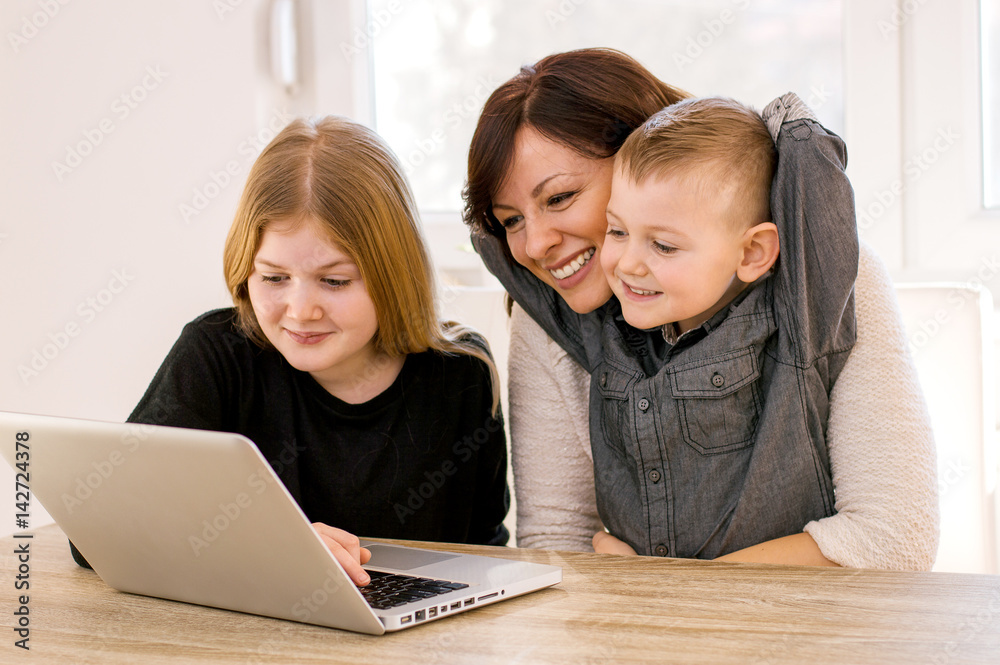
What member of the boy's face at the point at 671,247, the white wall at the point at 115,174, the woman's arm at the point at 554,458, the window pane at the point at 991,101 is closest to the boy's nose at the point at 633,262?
the boy's face at the point at 671,247

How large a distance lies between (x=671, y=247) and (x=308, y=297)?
455 mm

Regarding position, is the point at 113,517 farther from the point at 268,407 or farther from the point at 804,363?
the point at 804,363

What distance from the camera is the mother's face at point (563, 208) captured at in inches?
42.9

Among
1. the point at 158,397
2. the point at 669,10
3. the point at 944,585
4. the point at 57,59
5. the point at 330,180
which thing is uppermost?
the point at 669,10

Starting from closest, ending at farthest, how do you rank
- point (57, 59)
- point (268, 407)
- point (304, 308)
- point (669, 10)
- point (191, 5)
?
point (304, 308)
point (268, 407)
point (57, 59)
point (191, 5)
point (669, 10)

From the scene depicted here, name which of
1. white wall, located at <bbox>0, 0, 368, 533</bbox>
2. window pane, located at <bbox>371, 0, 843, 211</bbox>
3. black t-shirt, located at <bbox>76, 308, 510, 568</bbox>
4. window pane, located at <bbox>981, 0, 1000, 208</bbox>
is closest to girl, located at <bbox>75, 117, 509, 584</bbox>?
black t-shirt, located at <bbox>76, 308, 510, 568</bbox>

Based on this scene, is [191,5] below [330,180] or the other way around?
the other way around

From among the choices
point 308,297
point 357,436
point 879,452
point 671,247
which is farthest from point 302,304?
point 879,452

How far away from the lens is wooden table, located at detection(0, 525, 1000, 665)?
1.90 ft

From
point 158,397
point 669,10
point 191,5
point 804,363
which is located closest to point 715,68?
point 669,10

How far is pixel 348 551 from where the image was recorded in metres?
0.80

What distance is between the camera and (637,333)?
3.71ft

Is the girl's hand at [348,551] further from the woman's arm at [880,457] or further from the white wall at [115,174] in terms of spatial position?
the white wall at [115,174]

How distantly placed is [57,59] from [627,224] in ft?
4.45
